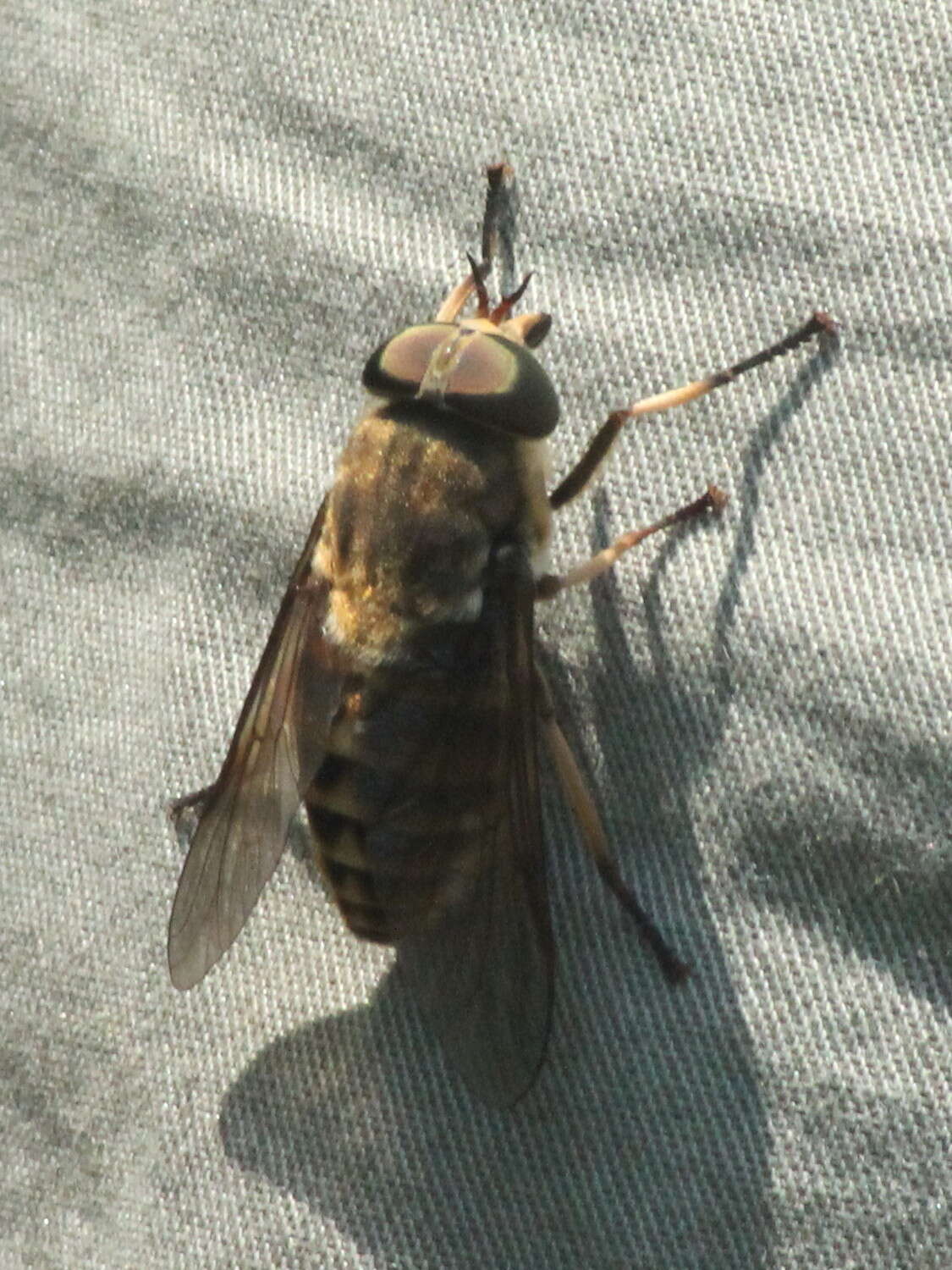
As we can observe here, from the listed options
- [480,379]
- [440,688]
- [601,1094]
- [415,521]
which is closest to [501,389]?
[480,379]

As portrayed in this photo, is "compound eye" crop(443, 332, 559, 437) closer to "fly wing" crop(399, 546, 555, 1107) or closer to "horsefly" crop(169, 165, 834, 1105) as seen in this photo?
"horsefly" crop(169, 165, 834, 1105)

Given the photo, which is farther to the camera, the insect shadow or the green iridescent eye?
the green iridescent eye

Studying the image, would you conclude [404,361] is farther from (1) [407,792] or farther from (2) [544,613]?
(1) [407,792]

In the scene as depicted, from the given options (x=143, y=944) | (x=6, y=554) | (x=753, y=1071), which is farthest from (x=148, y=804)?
(x=753, y=1071)

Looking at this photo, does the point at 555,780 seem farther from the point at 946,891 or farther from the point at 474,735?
the point at 946,891

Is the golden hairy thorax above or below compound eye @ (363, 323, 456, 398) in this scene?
below

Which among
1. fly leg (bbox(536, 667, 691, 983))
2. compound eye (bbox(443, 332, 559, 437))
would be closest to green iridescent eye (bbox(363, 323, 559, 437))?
compound eye (bbox(443, 332, 559, 437))
